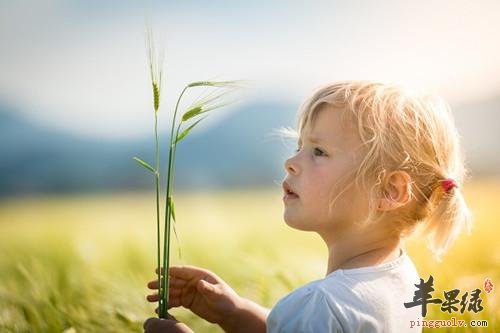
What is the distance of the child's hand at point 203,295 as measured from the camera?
1323mm

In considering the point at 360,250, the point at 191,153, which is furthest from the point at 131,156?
the point at 360,250

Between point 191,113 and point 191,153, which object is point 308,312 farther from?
point 191,153

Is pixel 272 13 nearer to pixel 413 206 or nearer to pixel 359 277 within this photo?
pixel 413 206

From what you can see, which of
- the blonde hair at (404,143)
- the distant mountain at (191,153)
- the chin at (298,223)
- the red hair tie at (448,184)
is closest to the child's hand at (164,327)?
the chin at (298,223)

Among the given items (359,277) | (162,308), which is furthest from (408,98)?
(162,308)

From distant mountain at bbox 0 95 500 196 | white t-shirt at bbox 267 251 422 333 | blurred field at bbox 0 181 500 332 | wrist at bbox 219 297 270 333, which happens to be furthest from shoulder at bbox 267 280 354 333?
distant mountain at bbox 0 95 500 196

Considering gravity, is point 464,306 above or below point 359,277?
below

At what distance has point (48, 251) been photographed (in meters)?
1.72

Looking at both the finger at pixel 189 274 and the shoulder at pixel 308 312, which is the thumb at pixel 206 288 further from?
the shoulder at pixel 308 312

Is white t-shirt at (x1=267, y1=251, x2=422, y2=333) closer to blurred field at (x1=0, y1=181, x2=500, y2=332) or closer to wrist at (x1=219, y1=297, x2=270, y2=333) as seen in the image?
wrist at (x1=219, y1=297, x2=270, y2=333)

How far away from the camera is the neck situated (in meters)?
1.21

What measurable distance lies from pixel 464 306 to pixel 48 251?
3.36 ft

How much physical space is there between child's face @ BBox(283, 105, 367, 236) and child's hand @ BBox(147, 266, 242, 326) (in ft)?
0.72

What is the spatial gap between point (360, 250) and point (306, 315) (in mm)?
208
